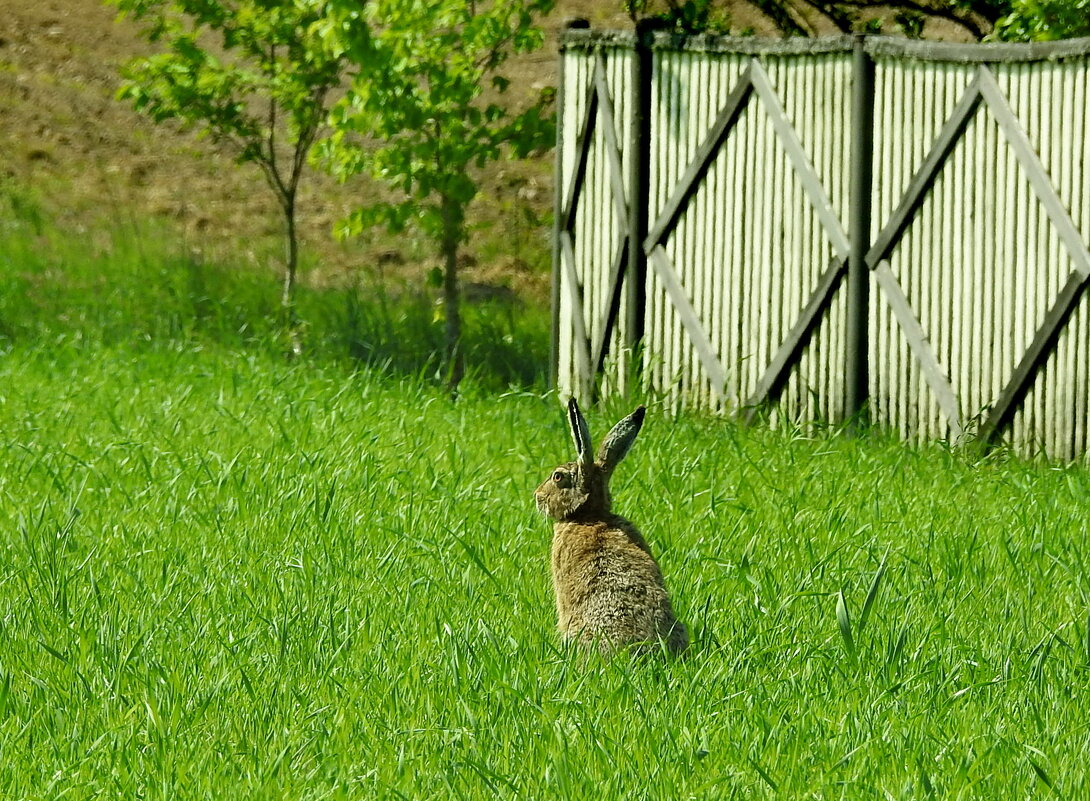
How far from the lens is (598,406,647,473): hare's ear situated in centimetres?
475

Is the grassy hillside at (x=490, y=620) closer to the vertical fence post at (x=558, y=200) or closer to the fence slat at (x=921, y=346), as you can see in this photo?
the fence slat at (x=921, y=346)

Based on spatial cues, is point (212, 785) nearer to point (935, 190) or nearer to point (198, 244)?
point (935, 190)

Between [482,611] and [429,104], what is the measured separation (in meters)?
5.68

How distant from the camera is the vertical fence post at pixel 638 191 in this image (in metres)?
9.06

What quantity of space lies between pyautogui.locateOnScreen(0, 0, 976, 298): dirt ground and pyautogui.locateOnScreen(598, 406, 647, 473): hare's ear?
10.7 m

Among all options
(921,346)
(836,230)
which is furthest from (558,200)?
(921,346)

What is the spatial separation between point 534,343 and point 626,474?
216 inches

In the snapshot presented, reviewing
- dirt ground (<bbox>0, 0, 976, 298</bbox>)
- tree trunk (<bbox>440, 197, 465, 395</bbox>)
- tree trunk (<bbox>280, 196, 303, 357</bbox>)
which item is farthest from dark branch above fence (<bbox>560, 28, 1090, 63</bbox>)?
dirt ground (<bbox>0, 0, 976, 298</bbox>)

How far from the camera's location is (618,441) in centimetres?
476

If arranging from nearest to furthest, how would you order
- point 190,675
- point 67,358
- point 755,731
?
point 755,731, point 190,675, point 67,358

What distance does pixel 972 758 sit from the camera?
361 centimetres

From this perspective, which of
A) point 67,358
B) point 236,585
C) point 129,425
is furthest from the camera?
point 67,358

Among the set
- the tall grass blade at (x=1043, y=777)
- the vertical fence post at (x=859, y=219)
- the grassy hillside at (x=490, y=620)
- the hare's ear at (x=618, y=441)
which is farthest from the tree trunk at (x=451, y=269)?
the tall grass blade at (x=1043, y=777)

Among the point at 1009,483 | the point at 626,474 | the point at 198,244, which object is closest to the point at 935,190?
the point at 1009,483
